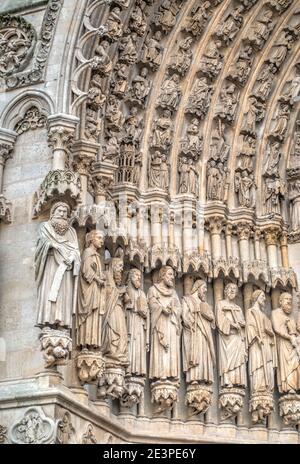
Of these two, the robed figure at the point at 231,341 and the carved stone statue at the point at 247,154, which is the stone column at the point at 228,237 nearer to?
the robed figure at the point at 231,341

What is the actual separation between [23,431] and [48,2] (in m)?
4.79

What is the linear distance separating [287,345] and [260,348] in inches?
13.8

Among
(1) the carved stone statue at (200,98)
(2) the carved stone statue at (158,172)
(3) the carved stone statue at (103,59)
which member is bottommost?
(2) the carved stone statue at (158,172)

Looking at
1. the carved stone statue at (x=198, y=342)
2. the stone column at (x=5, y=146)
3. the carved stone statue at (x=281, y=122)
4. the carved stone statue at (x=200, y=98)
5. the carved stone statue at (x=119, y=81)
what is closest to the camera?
the stone column at (x=5, y=146)

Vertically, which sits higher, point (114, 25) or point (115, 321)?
point (114, 25)

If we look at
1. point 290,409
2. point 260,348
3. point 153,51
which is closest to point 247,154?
point 153,51

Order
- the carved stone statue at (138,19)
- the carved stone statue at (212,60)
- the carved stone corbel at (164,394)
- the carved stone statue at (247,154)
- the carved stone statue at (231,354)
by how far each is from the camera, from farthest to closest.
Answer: the carved stone statue at (247,154) → the carved stone statue at (212,60) → the carved stone statue at (138,19) → the carved stone statue at (231,354) → the carved stone corbel at (164,394)

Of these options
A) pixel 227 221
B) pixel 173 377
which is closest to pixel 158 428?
pixel 173 377

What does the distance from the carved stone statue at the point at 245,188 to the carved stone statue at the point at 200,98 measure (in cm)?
88

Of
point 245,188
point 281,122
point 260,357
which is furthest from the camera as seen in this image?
point 281,122

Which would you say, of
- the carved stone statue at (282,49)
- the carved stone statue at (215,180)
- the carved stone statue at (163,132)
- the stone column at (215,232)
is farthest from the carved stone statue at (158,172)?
the carved stone statue at (282,49)

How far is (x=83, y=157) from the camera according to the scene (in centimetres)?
1029

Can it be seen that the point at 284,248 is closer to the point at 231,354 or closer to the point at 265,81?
the point at 231,354

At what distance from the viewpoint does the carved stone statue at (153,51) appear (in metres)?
11.4
